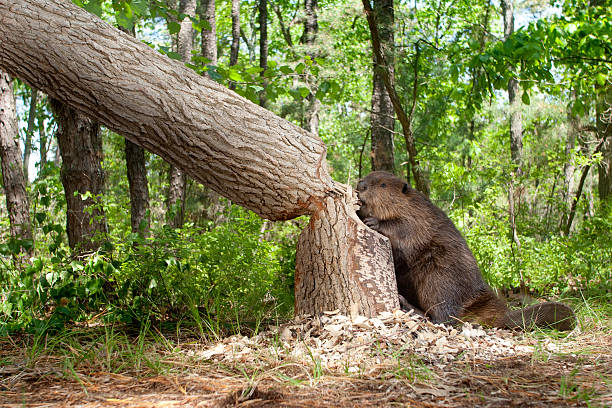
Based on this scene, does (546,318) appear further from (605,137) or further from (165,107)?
(605,137)

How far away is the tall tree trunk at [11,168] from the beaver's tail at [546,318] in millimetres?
4952

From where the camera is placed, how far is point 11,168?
5656 mm

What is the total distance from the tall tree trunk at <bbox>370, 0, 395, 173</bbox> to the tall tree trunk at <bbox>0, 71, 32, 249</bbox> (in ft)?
14.6

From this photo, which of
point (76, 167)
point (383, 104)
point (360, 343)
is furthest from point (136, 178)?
point (360, 343)

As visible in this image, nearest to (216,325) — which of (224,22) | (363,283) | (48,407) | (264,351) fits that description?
(264,351)

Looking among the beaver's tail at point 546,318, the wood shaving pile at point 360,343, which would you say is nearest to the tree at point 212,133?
the wood shaving pile at point 360,343

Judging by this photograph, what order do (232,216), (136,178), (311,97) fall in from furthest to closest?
(311,97), (136,178), (232,216)

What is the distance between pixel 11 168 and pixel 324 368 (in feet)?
15.2

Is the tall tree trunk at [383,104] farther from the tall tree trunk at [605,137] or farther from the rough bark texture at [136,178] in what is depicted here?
the tall tree trunk at [605,137]

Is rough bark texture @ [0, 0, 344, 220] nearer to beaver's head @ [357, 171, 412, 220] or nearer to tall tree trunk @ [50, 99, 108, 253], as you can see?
beaver's head @ [357, 171, 412, 220]

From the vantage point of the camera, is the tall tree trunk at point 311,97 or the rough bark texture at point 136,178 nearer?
the rough bark texture at point 136,178

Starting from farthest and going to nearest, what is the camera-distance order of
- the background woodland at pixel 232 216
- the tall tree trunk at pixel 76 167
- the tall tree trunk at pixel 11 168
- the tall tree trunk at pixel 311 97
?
the tall tree trunk at pixel 311 97, the tall tree trunk at pixel 11 168, the tall tree trunk at pixel 76 167, the background woodland at pixel 232 216

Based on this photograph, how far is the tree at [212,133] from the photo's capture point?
316cm

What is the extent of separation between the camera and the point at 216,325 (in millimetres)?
3652
